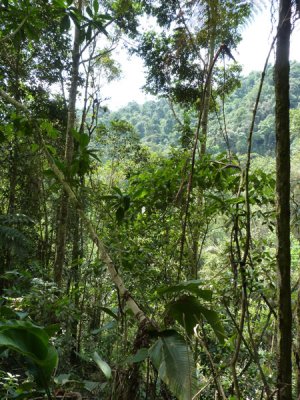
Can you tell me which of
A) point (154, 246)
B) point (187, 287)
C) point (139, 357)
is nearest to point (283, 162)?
point (187, 287)

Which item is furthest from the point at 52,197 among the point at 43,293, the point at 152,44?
the point at 43,293

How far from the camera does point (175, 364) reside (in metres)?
1.08

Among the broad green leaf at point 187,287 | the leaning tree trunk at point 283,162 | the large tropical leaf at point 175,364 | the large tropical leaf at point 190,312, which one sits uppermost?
the leaning tree trunk at point 283,162

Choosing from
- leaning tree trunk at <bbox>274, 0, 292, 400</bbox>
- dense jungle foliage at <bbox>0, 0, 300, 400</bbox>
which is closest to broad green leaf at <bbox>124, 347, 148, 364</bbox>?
dense jungle foliage at <bbox>0, 0, 300, 400</bbox>

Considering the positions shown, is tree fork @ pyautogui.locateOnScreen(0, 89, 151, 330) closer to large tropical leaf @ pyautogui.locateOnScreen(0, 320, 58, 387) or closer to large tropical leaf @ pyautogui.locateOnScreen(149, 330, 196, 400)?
large tropical leaf @ pyautogui.locateOnScreen(149, 330, 196, 400)

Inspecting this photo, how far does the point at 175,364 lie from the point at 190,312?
0.26 metres

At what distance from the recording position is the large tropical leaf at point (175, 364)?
103 centimetres

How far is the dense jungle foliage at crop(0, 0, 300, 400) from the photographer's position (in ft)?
3.77

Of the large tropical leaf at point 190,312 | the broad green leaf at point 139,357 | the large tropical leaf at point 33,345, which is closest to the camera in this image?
the large tropical leaf at point 33,345

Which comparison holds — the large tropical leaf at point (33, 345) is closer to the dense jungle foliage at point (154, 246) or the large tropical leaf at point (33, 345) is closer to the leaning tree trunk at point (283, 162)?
the dense jungle foliage at point (154, 246)

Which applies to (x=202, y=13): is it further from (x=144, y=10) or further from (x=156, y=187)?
(x=144, y=10)

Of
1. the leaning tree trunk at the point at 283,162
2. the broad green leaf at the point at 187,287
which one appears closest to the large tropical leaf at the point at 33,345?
the broad green leaf at the point at 187,287

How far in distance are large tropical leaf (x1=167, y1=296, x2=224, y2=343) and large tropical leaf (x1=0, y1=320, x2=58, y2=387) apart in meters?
0.44

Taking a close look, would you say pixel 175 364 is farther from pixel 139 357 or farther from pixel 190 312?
pixel 190 312
